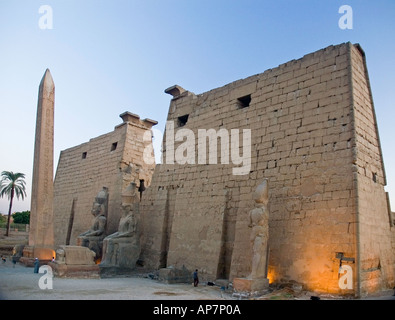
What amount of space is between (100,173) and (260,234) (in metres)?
9.44

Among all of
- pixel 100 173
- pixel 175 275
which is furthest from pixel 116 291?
pixel 100 173

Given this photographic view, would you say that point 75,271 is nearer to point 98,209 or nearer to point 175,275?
point 175,275

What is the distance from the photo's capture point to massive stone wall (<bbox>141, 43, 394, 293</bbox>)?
7.36 meters

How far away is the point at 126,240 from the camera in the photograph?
11.1 m

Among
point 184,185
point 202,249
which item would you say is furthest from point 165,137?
point 202,249

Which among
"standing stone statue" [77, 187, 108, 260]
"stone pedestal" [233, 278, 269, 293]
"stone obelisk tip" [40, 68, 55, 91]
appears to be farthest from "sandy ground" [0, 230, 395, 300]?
"stone obelisk tip" [40, 68, 55, 91]

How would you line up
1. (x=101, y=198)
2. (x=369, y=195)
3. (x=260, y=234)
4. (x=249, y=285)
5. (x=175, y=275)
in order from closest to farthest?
(x=249, y=285), (x=260, y=234), (x=369, y=195), (x=175, y=275), (x=101, y=198)

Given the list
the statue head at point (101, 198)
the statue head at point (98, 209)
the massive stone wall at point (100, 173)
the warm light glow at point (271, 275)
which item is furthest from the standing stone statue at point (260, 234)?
the massive stone wall at point (100, 173)

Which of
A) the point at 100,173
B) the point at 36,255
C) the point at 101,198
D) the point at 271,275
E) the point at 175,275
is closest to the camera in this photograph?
the point at 271,275

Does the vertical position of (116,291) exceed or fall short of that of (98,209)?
it falls short

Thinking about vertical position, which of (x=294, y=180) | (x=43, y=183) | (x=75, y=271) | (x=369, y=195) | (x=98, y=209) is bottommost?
(x=75, y=271)

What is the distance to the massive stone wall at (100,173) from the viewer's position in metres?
14.2
